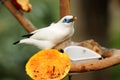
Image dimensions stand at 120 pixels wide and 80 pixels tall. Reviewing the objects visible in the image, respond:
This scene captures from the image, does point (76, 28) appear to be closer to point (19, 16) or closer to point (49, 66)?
point (19, 16)

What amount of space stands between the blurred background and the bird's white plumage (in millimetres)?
387

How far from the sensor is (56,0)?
148cm

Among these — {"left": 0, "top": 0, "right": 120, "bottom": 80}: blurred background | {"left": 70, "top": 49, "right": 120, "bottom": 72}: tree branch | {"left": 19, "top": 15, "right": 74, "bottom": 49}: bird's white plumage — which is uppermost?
{"left": 19, "top": 15, "right": 74, "bottom": 49}: bird's white plumage

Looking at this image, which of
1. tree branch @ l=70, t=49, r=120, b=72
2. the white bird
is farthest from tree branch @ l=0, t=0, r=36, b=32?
tree branch @ l=70, t=49, r=120, b=72

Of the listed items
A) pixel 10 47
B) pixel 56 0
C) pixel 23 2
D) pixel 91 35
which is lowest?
pixel 91 35

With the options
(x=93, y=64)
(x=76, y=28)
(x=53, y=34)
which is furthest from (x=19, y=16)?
(x=76, y=28)

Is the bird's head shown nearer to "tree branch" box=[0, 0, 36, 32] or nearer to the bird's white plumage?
the bird's white plumage

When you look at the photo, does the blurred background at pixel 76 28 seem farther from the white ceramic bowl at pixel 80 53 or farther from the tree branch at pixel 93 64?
the tree branch at pixel 93 64

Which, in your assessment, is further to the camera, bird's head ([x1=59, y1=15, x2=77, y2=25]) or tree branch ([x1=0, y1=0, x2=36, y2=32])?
tree branch ([x1=0, y1=0, x2=36, y2=32])

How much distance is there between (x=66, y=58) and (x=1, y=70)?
Answer: 0.54 meters

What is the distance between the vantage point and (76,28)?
1667 mm

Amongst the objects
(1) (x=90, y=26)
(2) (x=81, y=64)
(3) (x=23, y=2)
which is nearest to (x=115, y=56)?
(2) (x=81, y=64)

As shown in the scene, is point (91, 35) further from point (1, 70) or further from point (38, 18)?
point (1, 70)

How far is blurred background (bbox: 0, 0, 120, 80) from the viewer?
138 centimetres
